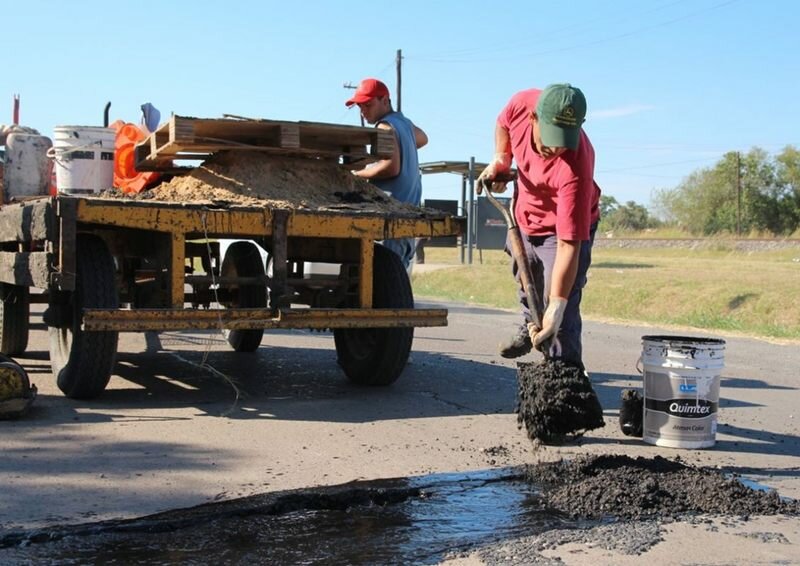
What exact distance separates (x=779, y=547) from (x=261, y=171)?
13.8 feet

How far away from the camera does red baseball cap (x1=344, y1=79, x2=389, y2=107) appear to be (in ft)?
25.2

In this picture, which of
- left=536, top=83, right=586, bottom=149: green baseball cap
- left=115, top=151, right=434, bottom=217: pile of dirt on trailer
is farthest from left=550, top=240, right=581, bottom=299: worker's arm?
left=115, top=151, right=434, bottom=217: pile of dirt on trailer

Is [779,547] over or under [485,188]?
under

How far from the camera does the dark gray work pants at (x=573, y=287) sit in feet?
16.4

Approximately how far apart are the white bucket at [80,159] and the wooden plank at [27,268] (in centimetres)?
104

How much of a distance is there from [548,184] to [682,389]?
1.25m

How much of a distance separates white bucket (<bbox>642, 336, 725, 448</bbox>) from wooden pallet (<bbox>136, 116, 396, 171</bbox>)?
105 inches

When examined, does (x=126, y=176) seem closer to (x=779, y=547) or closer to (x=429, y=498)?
(x=429, y=498)

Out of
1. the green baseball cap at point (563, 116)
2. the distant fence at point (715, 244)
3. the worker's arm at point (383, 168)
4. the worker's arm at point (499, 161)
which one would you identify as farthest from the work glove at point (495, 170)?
the distant fence at point (715, 244)

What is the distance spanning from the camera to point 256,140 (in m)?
6.80

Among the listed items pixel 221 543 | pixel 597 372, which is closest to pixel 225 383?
pixel 597 372

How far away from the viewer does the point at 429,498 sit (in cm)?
423

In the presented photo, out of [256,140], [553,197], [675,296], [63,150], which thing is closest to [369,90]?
[256,140]

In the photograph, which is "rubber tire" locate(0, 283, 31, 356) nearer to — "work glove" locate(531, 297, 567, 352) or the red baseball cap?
the red baseball cap
